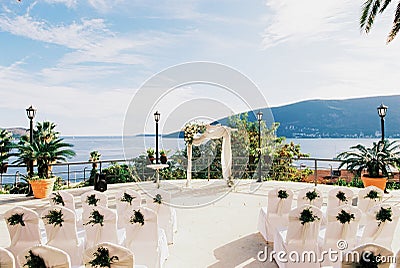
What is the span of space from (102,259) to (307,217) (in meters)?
2.31

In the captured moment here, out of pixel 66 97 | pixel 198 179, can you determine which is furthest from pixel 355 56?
pixel 66 97

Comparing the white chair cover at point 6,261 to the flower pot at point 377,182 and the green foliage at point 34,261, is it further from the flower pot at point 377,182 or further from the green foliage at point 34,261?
the flower pot at point 377,182

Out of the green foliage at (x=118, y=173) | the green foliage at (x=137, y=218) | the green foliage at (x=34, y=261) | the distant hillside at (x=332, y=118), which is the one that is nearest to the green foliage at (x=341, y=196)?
the green foliage at (x=137, y=218)

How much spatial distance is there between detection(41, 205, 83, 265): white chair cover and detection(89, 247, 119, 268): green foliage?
156 cm

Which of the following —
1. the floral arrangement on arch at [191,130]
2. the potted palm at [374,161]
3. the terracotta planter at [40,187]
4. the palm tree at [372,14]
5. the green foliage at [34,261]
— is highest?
the palm tree at [372,14]

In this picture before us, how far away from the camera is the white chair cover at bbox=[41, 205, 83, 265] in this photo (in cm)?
378

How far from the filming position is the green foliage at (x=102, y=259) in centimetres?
237

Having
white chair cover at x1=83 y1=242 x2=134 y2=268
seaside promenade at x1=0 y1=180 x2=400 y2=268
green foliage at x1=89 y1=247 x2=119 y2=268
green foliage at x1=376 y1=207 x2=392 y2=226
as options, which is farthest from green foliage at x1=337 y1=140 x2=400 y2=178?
green foliage at x1=89 y1=247 x2=119 y2=268

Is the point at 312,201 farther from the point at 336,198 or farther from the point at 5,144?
the point at 5,144

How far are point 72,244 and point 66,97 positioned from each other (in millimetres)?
11692

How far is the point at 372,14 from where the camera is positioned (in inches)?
321

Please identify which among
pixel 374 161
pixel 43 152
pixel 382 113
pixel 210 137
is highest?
pixel 382 113

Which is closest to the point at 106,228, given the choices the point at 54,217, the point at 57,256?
the point at 54,217

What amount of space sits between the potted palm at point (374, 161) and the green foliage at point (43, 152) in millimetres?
8121
